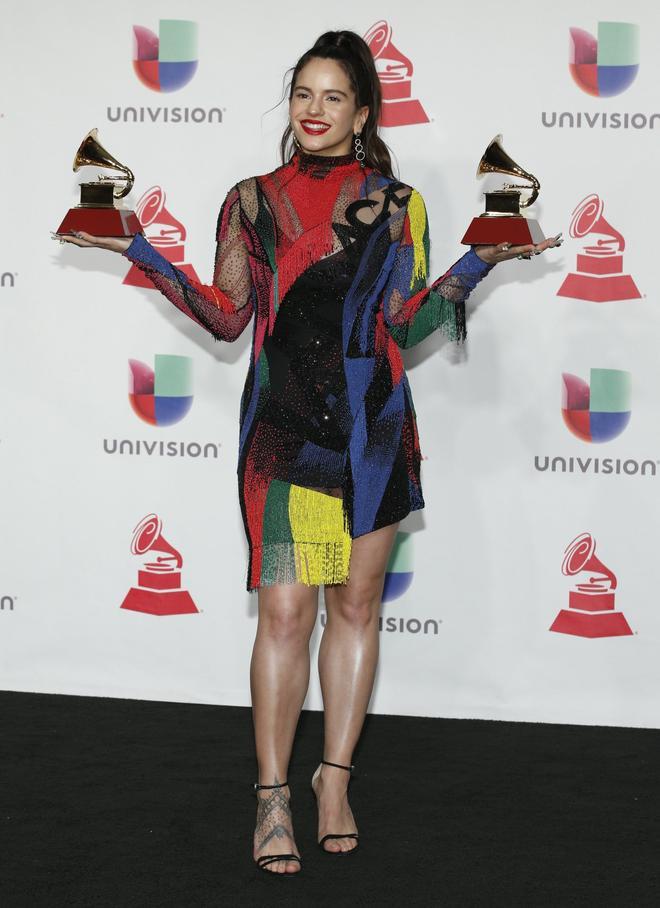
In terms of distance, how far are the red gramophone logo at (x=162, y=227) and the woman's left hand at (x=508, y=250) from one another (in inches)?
52.2

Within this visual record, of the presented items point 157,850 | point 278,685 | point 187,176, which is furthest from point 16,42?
point 157,850

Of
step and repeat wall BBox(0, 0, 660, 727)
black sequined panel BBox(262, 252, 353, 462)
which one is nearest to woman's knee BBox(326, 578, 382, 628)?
black sequined panel BBox(262, 252, 353, 462)

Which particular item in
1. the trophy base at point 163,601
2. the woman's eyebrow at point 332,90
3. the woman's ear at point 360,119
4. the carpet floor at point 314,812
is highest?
the woman's eyebrow at point 332,90

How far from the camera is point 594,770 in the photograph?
130 inches

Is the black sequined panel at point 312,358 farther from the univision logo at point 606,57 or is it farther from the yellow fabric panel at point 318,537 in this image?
the univision logo at point 606,57

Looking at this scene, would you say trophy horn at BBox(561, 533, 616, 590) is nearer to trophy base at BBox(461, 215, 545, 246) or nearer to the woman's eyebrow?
trophy base at BBox(461, 215, 545, 246)

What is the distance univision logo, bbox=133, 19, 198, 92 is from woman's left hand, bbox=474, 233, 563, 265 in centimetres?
147

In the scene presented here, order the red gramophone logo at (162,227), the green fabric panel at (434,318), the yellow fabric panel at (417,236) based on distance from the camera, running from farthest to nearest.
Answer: the red gramophone logo at (162,227)
the yellow fabric panel at (417,236)
the green fabric panel at (434,318)

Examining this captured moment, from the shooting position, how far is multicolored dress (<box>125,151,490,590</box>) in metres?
2.72

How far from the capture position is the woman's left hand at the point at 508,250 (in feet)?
8.09

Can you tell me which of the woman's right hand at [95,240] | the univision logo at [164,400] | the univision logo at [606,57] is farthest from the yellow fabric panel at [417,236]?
the univision logo at [164,400]

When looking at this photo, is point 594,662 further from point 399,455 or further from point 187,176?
point 187,176

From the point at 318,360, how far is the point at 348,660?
0.68 metres

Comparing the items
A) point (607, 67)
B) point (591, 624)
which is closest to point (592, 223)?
point (607, 67)
